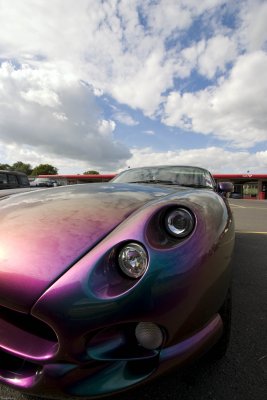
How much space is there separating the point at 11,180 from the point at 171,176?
787 cm

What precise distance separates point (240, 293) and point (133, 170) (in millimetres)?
1978

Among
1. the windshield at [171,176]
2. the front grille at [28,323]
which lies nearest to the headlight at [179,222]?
the front grille at [28,323]

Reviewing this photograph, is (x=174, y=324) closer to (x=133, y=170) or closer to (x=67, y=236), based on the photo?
(x=67, y=236)

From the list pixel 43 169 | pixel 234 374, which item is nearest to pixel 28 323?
pixel 234 374

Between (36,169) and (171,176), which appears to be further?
(36,169)

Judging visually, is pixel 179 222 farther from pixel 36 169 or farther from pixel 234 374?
pixel 36 169

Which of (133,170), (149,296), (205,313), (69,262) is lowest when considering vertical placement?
(205,313)

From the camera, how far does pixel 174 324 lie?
1.18m

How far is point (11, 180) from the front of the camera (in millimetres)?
9766

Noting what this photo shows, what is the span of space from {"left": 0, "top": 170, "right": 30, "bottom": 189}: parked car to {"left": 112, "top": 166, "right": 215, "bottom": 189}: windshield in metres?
6.84

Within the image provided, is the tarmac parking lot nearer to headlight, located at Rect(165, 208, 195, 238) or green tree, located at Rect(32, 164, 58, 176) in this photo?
headlight, located at Rect(165, 208, 195, 238)

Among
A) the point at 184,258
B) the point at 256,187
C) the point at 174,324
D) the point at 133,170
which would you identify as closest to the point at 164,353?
the point at 174,324

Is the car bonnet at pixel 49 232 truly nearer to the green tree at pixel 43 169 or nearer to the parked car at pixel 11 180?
the parked car at pixel 11 180

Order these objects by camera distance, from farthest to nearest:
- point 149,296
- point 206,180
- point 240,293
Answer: point 206,180 → point 240,293 → point 149,296
